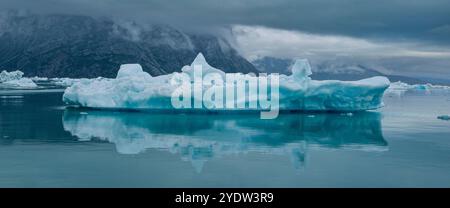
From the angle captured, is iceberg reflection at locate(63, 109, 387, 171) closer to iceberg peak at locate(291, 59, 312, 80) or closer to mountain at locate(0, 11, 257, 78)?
iceberg peak at locate(291, 59, 312, 80)

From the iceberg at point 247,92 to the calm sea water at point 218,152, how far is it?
5.05 feet

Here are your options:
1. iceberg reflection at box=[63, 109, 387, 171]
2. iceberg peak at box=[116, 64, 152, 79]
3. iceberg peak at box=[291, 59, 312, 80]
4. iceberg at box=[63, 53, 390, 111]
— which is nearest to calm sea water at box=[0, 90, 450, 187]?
iceberg reflection at box=[63, 109, 387, 171]

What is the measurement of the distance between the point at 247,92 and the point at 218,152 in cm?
1130

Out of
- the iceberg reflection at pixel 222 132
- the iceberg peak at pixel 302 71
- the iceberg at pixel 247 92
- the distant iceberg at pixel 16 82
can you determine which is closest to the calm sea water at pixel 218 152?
the iceberg reflection at pixel 222 132

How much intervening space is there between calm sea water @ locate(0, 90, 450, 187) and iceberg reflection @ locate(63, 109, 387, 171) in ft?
0.12

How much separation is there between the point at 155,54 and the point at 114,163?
16297 centimetres

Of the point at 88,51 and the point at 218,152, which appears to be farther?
the point at 88,51

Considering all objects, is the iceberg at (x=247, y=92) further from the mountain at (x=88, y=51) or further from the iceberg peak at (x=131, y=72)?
the mountain at (x=88, y=51)

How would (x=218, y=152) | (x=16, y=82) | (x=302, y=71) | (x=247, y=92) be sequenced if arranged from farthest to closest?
1. (x=16, y=82)
2. (x=302, y=71)
3. (x=247, y=92)
4. (x=218, y=152)

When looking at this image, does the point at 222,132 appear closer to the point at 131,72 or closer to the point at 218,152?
the point at 218,152

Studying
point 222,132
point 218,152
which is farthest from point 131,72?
point 218,152

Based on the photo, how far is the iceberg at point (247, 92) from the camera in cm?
2656

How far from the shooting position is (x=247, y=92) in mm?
26547

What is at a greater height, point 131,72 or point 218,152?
point 131,72
